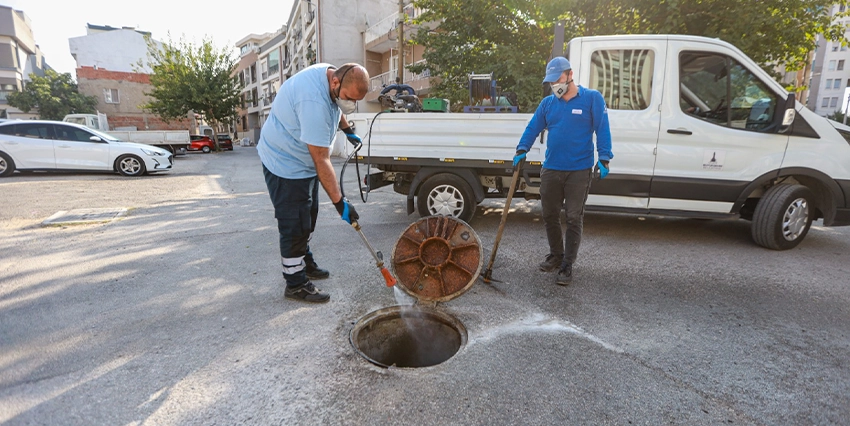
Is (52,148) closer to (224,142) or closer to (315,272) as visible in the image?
(315,272)

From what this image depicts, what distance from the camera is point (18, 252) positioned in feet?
15.0

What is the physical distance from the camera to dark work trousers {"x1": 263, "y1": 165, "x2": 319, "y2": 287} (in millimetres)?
3146

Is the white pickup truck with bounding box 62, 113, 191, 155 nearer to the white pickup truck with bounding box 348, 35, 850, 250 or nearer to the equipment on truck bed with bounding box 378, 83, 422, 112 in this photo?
the equipment on truck bed with bounding box 378, 83, 422, 112

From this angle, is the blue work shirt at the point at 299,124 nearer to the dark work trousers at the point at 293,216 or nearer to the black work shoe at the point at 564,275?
the dark work trousers at the point at 293,216

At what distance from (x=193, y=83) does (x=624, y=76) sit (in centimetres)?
3181

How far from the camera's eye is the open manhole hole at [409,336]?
2879 millimetres

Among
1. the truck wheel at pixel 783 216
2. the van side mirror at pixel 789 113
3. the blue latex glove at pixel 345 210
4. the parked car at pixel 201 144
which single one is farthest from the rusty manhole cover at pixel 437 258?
the parked car at pixel 201 144

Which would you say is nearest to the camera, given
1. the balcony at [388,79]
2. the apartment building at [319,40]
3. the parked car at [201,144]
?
the balcony at [388,79]

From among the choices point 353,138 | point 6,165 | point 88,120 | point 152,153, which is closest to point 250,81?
point 88,120

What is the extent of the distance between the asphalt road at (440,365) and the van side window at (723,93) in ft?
4.91

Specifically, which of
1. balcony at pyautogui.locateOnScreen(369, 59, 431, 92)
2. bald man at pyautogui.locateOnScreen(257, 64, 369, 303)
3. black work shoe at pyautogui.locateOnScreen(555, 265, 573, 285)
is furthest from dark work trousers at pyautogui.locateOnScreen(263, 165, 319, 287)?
balcony at pyautogui.locateOnScreen(369, 59, 431, 92)

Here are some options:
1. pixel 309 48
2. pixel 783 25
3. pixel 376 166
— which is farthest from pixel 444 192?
pixel 309 48

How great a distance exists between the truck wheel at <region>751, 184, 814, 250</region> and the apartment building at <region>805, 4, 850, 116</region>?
7014cm

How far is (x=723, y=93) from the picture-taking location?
475cm
